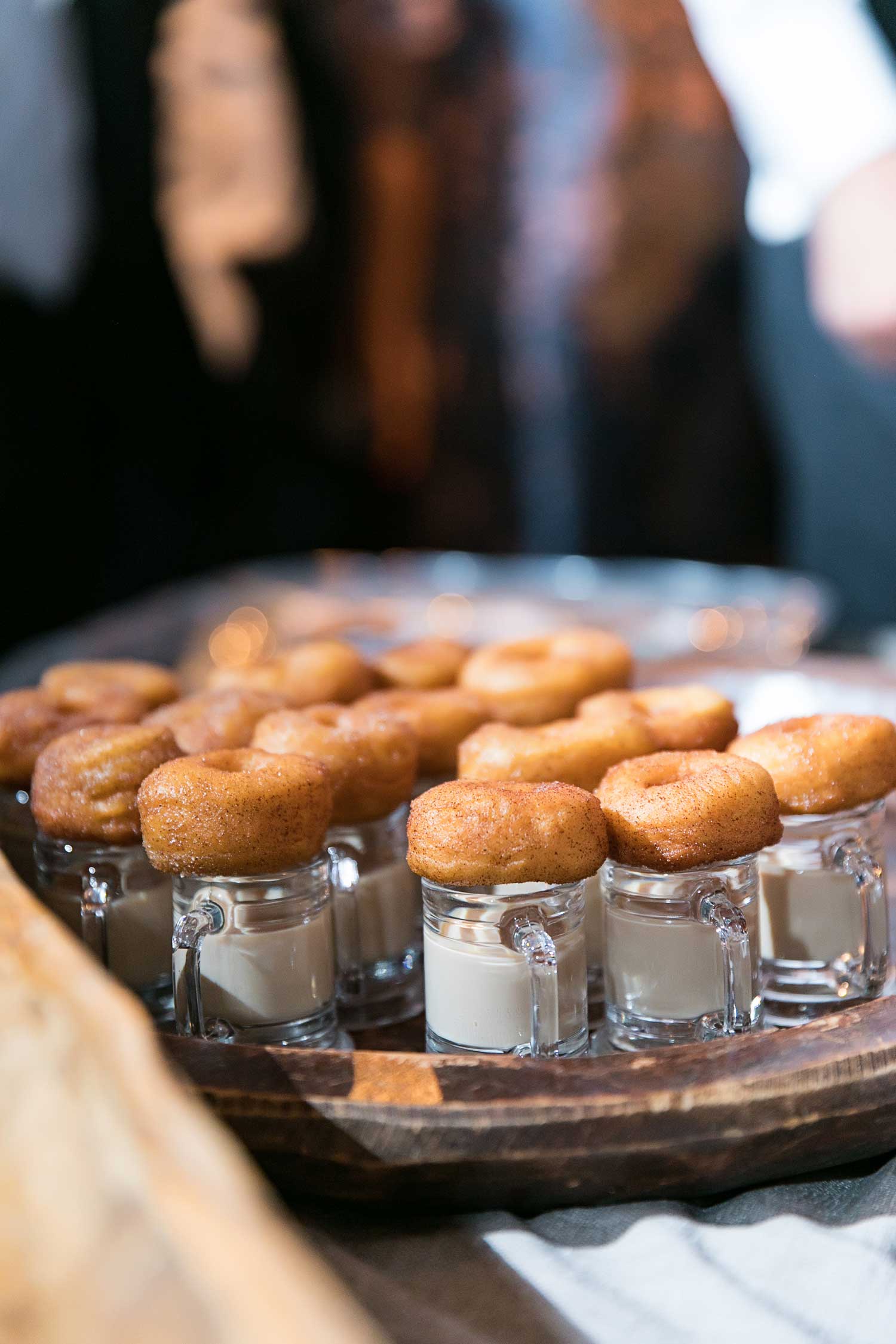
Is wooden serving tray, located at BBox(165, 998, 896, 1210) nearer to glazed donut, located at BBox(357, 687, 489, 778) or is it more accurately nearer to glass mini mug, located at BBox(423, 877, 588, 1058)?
glass mini mug, located at BBox(423, 877, 588, 1058)

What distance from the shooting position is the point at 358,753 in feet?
2.37

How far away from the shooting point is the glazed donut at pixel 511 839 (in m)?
0.59

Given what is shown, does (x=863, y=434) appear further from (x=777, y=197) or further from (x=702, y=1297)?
(x=702, y=1297)

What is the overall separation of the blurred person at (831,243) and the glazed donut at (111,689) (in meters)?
1.63

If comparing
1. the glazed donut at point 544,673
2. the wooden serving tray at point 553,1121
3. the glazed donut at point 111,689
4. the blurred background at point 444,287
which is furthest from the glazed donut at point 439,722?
the blurred background at point 444,287

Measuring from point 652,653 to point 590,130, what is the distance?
9.18ft

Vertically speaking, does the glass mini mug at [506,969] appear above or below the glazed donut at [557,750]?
below

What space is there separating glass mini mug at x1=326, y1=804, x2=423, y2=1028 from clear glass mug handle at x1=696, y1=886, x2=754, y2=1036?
0.20 m

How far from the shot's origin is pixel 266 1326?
0.29 m

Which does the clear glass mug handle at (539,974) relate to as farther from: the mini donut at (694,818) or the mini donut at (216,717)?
the mini donut at (216,717)

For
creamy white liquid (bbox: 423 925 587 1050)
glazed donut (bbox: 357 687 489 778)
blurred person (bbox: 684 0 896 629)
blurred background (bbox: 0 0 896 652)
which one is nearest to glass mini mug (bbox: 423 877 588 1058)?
creamy white liquid (bbox: 423 925 587 1050)

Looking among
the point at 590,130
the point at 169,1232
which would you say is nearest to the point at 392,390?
the point at 590,130

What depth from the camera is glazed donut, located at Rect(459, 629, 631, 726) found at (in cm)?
87

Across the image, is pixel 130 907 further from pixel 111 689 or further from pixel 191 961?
pixel 111 689
